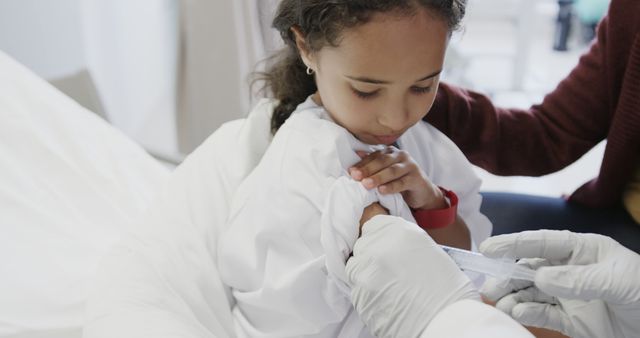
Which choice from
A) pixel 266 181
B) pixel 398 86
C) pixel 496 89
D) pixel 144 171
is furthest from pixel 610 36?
pixel 496 89

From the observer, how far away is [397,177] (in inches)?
36.7

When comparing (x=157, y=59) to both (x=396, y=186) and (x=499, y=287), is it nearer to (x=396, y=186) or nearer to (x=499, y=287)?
(x=396, y=186)

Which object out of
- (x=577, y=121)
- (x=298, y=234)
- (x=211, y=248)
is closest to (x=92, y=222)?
(x=211, y=248)

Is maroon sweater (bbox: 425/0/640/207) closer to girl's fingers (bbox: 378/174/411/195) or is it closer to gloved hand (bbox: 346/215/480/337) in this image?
girl's fingers (bbox: 378/174/411/195)

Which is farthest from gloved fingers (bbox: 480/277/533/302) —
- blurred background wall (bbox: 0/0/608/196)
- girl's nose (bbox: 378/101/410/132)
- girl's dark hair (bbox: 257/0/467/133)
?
blurred background wall (bbox: 0/0/608/196)

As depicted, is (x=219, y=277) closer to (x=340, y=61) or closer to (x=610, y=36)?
(x=340, y=61)

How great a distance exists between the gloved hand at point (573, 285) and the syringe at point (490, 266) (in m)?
0.02

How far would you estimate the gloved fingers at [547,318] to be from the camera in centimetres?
85

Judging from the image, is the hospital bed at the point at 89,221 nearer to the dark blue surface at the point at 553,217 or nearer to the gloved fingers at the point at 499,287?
the gloved fingers at the point at 499,287

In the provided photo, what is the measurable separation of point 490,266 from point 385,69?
0.29 metres

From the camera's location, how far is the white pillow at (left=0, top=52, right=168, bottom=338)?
1018 millimetres

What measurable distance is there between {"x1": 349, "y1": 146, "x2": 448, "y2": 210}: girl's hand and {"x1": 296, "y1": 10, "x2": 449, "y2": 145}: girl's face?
4cm

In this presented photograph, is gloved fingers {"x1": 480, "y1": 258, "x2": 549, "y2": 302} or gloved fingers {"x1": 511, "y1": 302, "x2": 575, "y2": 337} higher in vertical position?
gloved fingers {"x1": 480, "y1": 258, "x2": 549, "y2": 302}

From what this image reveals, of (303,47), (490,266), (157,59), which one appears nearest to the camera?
(490,266)
